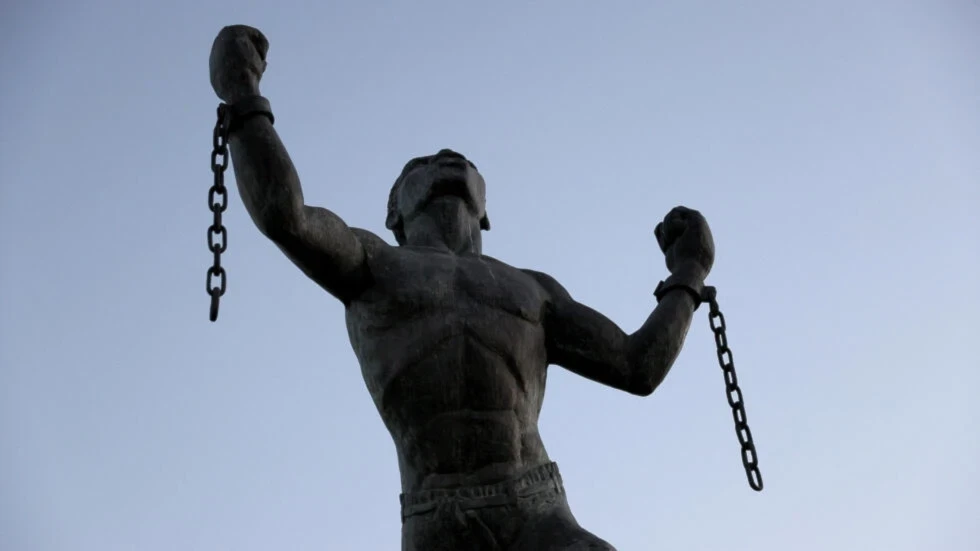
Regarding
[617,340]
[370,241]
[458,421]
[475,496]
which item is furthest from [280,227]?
[617,340]

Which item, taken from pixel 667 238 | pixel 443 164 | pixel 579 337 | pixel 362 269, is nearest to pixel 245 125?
pixel 362 269

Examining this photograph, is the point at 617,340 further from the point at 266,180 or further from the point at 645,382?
the point at 266,180

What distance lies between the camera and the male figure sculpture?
5879 mm

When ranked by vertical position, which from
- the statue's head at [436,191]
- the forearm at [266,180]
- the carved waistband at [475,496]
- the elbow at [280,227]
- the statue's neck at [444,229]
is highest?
the statue's head at [436,191]

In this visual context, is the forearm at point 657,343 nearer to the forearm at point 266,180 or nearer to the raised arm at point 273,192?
the raised arm at point 273,192

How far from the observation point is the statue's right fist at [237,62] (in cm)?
618

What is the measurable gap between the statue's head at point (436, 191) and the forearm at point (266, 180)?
1.03m

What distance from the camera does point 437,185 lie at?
22.6 feet

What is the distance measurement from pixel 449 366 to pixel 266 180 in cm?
110

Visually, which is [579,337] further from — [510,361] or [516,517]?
[516,517]

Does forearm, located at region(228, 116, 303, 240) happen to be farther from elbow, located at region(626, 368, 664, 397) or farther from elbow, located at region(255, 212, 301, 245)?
elbow, located at region(626, 368, 664, 397)

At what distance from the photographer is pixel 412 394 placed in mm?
6078

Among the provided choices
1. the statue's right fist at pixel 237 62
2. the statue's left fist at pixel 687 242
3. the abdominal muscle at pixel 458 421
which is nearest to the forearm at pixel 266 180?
the statue's right fist at pixel 237 62

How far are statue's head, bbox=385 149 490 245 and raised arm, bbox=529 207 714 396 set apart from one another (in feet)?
1.58
